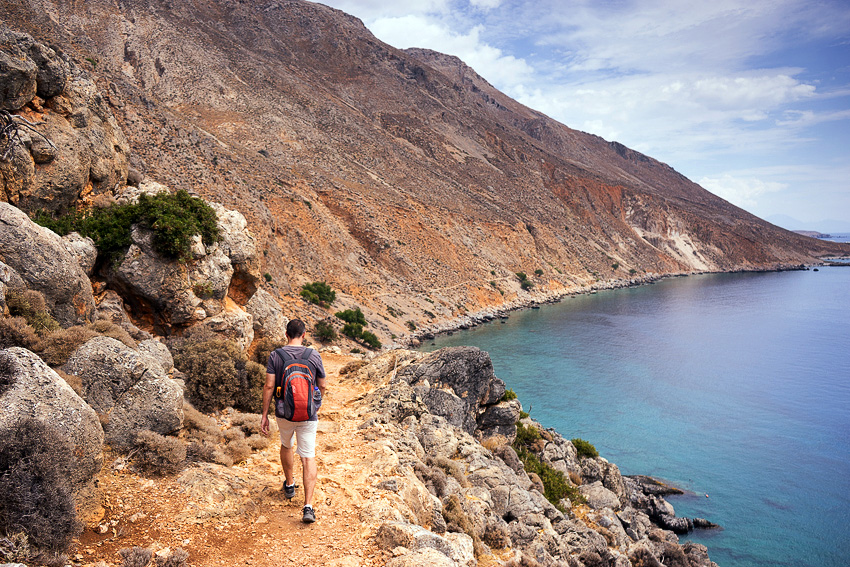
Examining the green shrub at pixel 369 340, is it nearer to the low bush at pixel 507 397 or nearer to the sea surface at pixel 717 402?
the sea surface at pixel 717 402

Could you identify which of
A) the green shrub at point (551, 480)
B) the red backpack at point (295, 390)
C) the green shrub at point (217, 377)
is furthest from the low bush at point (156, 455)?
the green shrub at point (551, 480)

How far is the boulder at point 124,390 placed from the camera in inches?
269

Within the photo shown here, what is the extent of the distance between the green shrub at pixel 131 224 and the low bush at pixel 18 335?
5487mm

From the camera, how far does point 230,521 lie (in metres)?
6.02

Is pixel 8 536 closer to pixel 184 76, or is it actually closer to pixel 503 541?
pixel 503 541

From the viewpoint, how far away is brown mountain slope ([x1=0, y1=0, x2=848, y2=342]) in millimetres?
42156

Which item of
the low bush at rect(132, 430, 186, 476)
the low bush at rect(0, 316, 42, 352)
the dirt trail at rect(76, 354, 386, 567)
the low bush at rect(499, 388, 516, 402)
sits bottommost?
the low bush at rect(499, 388, 516, 402)

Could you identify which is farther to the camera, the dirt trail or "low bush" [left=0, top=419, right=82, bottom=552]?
the dirt trail

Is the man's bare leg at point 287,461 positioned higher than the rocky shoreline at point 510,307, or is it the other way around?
the man's bare leg at point 287,461

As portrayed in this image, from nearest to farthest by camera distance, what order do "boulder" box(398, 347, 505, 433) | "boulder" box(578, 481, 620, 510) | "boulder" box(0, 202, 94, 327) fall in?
1. "boulder" box(0, 202, 94, 327)
2. "boulder" box(398, 347, 505, 433)
3. "boulder" box(578, 481, 620, 510)

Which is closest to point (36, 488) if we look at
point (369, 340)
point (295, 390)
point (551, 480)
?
point (295, 390)

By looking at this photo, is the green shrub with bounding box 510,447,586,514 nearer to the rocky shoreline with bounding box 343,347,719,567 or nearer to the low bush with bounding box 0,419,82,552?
the rocky shoreline with bounding box 343,347,719,567

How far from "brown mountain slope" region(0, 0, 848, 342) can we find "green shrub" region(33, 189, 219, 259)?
54.4ft

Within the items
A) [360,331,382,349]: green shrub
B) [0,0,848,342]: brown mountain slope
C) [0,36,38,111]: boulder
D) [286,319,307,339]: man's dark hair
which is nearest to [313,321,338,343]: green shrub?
[360,331,382,349]: green shrub
